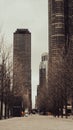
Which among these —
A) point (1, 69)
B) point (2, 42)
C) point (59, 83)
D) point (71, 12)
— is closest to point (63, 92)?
point (59, 83)

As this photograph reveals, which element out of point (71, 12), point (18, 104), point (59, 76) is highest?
point (71, 12)

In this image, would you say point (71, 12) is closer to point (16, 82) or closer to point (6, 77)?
point (16, 82)

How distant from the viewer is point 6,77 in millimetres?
79625

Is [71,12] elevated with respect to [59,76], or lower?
elevated

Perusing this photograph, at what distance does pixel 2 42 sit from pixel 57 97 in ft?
125

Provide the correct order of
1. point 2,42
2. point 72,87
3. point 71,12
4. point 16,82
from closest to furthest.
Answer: point 2,42, point 72,87, point 16,82, point 71,12

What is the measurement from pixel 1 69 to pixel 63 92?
18551 millimetres

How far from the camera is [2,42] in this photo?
6688 cm

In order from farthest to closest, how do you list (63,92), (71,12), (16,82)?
(71,12) < (16,82) < (63,92)

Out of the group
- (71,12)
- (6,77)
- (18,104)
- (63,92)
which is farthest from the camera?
(71,12)

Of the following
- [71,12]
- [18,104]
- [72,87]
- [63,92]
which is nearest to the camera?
[72,87]

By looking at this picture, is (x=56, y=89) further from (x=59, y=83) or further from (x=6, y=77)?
(x=6, y=77)

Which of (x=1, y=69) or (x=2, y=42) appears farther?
(x=1, y=69)

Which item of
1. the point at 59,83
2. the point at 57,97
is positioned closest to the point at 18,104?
the point at 57,97
